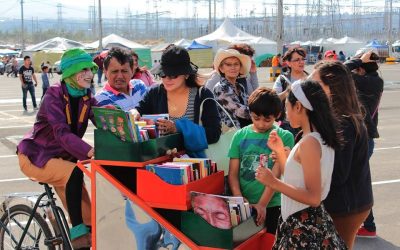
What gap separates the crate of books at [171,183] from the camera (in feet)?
10.3

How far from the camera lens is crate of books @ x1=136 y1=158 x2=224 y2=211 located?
3.14 meters

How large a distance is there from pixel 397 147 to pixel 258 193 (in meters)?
8.19

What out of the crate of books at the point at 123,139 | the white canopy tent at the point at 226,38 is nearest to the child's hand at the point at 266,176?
the crate of books at the point at 123,139

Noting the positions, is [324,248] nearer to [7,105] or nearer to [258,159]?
[258,159]

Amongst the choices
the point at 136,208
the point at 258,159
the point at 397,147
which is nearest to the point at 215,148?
the point at 258,159

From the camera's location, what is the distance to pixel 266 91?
11.8ft

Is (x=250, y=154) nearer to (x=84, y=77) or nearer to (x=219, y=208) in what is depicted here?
(x=219, y=208)

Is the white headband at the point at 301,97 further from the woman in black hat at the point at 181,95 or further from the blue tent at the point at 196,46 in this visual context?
the blue tent at the point at 196,46

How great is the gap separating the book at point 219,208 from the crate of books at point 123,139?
0.42m

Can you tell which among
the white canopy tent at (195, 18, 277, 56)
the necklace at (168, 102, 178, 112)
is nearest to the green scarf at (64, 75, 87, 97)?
the necklace at (168, 102, 178, 112)

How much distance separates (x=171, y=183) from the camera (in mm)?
3166

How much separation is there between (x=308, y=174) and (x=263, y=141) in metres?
0.72

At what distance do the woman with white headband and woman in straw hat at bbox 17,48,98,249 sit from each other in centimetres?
143

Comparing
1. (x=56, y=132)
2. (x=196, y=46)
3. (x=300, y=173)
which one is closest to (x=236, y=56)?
(x=56, y=132)
